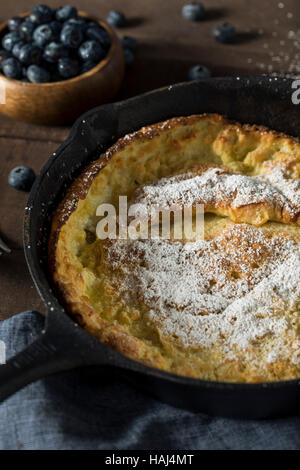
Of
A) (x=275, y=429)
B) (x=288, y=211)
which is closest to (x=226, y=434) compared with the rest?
(x=275, y=429)

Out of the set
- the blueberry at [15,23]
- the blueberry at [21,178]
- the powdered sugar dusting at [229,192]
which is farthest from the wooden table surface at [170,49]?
the powdered sugar dusting at [229,192]

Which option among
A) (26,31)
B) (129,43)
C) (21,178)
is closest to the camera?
(21,178)

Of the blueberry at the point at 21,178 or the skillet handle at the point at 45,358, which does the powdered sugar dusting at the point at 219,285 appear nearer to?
the skillet handle at the point at 45,358

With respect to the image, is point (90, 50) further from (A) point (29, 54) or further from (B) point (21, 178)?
(B) point (21, 178)

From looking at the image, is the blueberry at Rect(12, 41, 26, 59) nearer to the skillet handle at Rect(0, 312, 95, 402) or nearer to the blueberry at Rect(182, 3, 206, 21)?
the blueberry at Rect(182, 3, 206, 21)

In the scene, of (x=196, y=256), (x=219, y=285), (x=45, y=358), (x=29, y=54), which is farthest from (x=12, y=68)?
A: (x=45, y=358)

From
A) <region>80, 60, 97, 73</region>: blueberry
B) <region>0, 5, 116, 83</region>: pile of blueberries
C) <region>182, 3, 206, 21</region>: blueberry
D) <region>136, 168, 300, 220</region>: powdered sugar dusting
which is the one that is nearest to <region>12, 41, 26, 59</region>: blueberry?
<region>0, 5, 116, 83</region>: pile of blueberries
